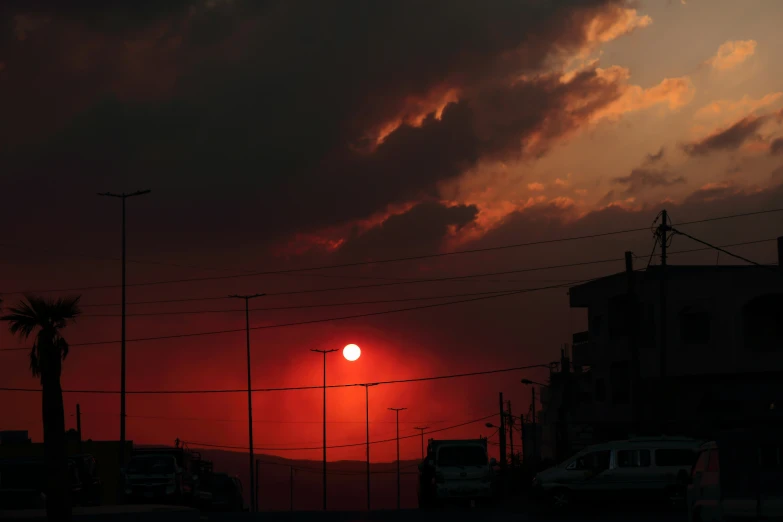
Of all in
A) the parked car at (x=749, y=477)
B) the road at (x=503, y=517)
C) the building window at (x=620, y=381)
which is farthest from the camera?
the building window at (x=620, y=381)

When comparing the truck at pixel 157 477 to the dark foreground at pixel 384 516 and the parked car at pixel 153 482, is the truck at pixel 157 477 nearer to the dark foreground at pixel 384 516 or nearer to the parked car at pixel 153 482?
the parked car at pixel 153 482

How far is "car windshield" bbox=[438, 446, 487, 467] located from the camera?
39.5 m

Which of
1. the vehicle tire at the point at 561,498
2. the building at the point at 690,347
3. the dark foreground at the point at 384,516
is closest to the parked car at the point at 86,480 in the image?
the dark foreground at the point at 384,516

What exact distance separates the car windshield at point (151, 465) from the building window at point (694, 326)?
35.2m

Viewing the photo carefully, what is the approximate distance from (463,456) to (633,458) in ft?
25.7

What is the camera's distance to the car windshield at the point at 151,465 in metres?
40.0

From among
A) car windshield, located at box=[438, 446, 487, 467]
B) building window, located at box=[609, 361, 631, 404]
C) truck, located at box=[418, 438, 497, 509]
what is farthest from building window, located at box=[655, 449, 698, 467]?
building window, located at box=[609, 361, 631, 404]

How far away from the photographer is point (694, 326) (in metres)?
64.5

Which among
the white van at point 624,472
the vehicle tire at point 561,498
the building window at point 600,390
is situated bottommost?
the vehicle tire at point 561,498

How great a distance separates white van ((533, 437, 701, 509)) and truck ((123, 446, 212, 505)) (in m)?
14.0

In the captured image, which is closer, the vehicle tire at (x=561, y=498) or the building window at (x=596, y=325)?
the vehicle tire at (x=561, y=498)

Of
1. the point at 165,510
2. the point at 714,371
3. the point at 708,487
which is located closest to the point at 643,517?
the point at 708,487

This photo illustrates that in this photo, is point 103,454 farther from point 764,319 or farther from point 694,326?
point 764,319

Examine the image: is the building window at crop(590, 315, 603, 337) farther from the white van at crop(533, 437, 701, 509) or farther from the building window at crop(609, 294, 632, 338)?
the white van at crop(533, 437, 701, 509)
